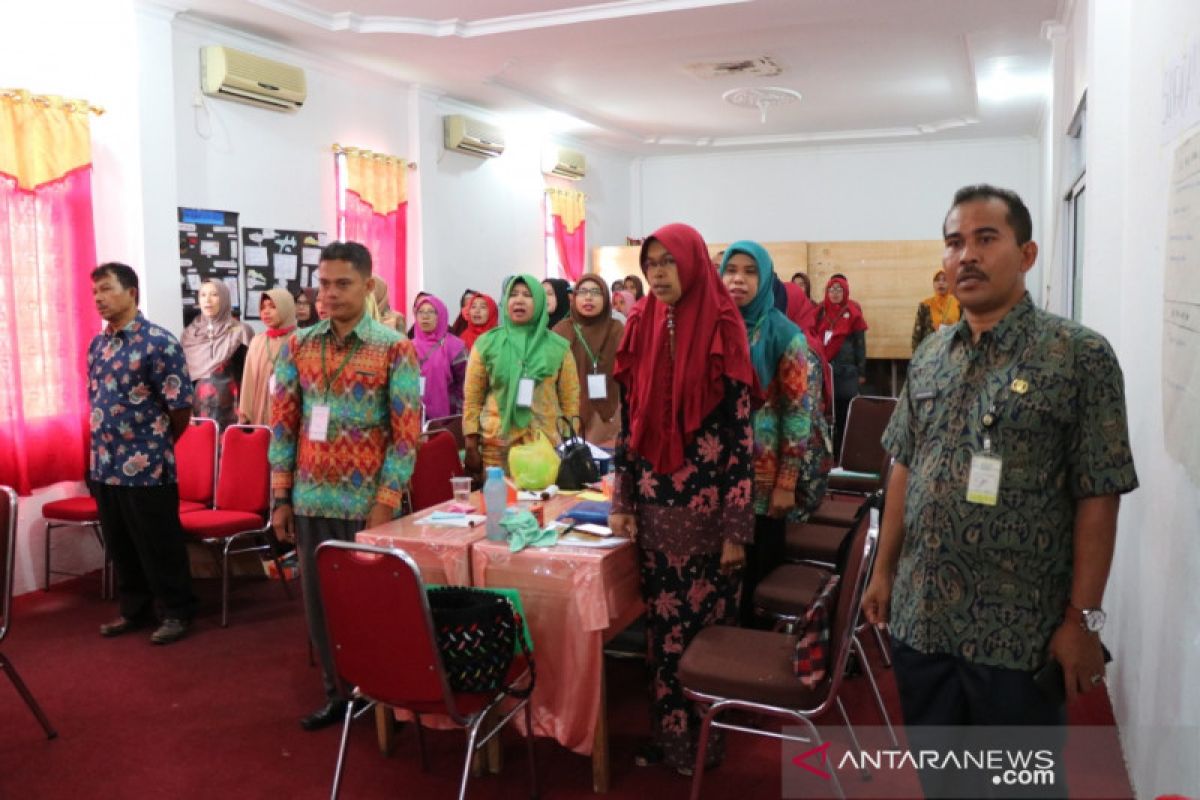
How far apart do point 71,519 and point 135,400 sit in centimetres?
99

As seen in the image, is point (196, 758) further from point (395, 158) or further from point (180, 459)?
point (395, 158)

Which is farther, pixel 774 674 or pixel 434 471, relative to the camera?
pixel 434 471

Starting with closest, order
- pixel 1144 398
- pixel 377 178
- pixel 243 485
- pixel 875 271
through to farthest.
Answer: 1. pixel 1144 398
2. pixel 243 485
3. pixel 377 178
4. pixel 875 271

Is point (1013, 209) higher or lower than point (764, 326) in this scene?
higher

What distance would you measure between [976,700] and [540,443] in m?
1.92

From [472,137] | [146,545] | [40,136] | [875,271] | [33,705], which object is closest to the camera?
[33,705]

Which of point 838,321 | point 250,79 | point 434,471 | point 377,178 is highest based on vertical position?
point 250,79

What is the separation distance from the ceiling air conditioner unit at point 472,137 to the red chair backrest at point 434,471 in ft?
14.7

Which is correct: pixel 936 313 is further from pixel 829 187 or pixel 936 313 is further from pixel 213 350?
pixel 213 350

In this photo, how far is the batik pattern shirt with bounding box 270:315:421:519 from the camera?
9.57 feet

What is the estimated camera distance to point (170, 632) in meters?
3.92

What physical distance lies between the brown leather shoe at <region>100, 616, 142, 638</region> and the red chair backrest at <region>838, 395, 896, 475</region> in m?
3.27

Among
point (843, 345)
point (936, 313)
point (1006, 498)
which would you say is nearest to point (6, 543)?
point (1006, 498)

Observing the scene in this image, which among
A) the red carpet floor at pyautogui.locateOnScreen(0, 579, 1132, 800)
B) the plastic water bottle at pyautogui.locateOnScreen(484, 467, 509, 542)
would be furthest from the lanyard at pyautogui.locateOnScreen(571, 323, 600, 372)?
the plastic water bottle at pyautogui.locateOnScreen(484, 467, 509, 542)
